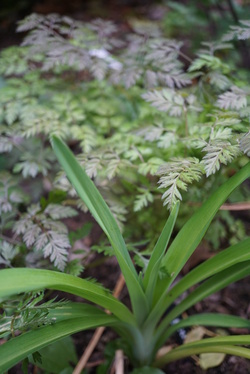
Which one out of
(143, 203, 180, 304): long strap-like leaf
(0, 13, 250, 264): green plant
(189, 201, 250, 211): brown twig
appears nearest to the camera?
(143, 203, 180, 304): long strap-like leaf

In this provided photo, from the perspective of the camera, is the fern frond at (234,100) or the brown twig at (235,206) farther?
the brown twig at (235,206)

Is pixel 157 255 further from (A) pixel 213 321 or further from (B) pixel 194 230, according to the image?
(A) pixel 213 321

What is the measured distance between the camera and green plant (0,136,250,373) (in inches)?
29.3

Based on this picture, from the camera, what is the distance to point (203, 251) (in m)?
1.39

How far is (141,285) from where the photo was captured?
90cm

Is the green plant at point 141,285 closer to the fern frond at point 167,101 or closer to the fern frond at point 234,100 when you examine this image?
the fern frond at point 234,100

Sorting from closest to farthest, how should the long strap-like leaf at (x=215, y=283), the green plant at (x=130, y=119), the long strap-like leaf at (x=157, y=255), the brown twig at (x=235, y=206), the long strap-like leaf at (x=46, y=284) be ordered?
1. the long strap-like leaf at (x=46, y=284)
2. the long strap-like leaf at (x=157, y=255)
3. the long strap-like leaf at (x=215, y=283)
4. the green plant at (x=130, y=119)
5. the brown twig at (x=235, y=206)

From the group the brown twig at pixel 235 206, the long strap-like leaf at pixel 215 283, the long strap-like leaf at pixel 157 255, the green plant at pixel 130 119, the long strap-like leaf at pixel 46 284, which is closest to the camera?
the long strap-like leaf at pixel 46 284

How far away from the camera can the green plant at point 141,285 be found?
744mm

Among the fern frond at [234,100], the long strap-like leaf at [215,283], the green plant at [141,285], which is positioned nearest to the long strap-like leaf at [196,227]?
the green plant at [141,285]

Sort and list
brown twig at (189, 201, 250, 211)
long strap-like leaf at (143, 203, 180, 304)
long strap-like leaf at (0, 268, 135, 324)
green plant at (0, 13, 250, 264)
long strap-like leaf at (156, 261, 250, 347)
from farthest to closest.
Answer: brown twig at (189, 201, 250, 211)
green plant at (0, 13, 250, 264)
long strap-like leaf at (156, 261, 250, 347)
long strap-like leaf at (143, 203, 180, 304)
long strap-like leaf at (0, 268, 135, 324)

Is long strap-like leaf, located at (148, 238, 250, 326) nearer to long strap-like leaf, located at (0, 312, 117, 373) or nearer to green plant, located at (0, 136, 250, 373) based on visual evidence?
green plant, located at (0, 136, 250, 373)

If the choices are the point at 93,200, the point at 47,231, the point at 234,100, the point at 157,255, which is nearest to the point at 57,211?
the point at 47,231

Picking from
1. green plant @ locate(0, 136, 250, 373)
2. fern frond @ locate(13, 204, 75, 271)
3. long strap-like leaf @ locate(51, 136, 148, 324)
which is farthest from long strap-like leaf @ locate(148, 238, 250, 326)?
fern frond @ locate(13, 204, 75, 271)
